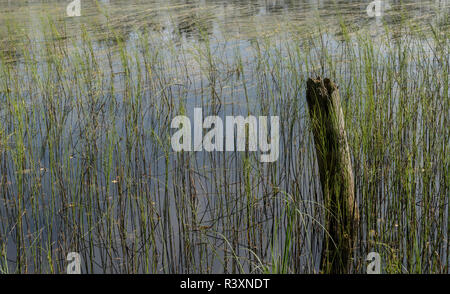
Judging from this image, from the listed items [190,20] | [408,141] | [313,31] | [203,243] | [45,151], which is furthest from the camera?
[190,20]

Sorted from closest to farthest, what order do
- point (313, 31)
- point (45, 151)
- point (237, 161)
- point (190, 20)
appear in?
point (237, 161)
point (45, 151)
point (313, 31)
point (190, 20)

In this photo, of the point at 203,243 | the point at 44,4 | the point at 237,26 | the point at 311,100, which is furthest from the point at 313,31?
the point at 44,4

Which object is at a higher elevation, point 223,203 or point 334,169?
point 334,169

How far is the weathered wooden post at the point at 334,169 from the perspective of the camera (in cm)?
247

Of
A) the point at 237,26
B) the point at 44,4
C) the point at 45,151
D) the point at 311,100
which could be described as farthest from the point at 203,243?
the point at 44,4

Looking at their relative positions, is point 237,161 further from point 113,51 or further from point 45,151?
point 113,51

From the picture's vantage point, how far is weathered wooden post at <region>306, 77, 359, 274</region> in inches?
97.4

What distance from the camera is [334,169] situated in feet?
8.27

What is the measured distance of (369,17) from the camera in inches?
281

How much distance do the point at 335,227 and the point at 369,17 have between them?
515cm

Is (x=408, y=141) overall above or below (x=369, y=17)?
below

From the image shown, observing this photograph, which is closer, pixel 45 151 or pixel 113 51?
pixel 45 151

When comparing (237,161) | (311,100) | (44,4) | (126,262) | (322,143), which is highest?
(44,4)

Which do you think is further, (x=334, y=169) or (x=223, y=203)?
(x=223, y=203)
